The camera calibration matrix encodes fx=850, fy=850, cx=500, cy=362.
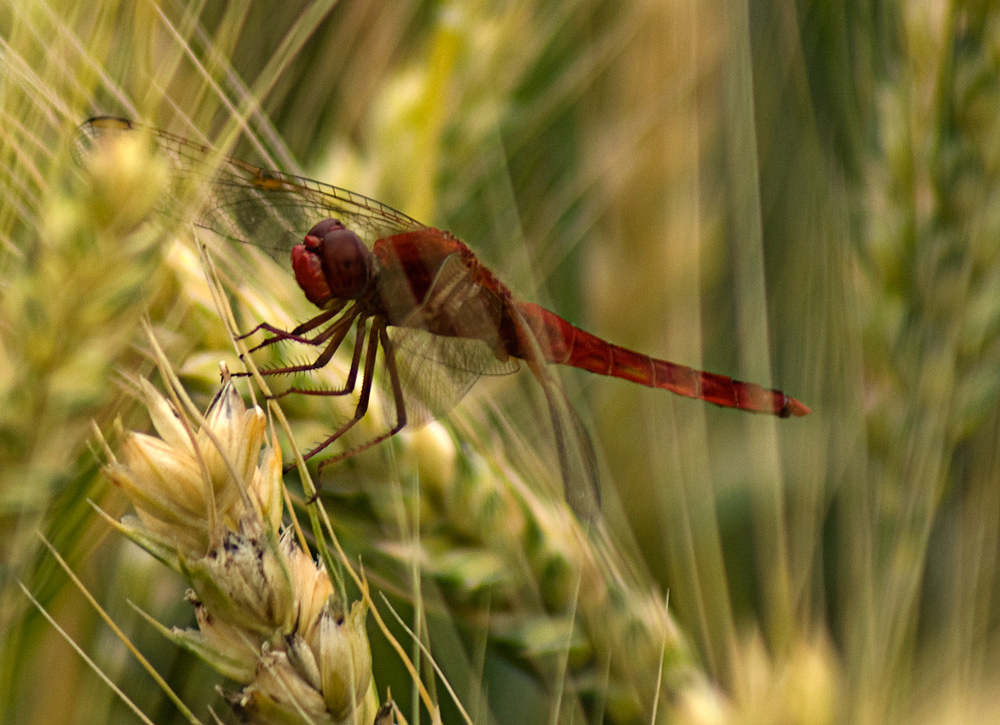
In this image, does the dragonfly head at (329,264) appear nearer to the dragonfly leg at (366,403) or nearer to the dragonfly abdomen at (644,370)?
the dragonfly leg at (366,403)

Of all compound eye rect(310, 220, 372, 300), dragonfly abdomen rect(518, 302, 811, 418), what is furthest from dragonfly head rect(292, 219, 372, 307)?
dragonfly abdomen rect(518, 302, 811, 418)

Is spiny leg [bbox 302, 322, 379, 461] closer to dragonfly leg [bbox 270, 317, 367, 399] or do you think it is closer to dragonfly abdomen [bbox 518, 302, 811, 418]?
dragonfly leg [bbox 270, 317, 367, 399]

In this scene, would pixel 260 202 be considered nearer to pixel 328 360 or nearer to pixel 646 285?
pixel 328 360

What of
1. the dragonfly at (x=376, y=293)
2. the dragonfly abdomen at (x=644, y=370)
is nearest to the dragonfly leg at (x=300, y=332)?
the dragonfly at (x=376, y=293)

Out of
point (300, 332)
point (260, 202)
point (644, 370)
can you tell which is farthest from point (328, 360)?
Result: point (644, 370)

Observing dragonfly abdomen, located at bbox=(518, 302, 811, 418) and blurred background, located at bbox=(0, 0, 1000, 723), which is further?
dragonfly abdomen, located at bbox=(518, 302, 811, 418)

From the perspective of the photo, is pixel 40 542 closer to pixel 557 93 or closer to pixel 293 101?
pixel 293 101

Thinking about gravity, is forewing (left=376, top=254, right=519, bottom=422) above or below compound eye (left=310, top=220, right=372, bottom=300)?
below
